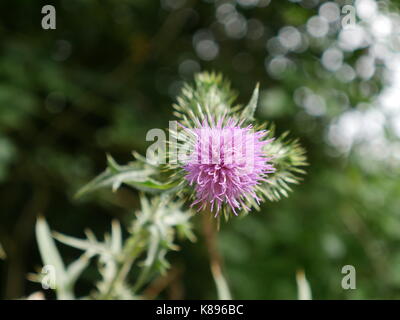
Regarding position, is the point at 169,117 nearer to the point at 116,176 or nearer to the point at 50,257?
the point at 50,257

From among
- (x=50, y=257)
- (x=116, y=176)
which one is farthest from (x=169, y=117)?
(x=116, y=176)

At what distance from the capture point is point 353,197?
343cm

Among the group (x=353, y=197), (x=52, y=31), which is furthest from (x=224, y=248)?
(x=52, y=31)

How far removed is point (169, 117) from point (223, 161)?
7.93ft

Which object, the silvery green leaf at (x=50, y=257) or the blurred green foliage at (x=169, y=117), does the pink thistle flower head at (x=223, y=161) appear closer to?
the silvery green leaf at (x=50, y=257)

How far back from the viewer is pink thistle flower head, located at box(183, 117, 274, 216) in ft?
4.43

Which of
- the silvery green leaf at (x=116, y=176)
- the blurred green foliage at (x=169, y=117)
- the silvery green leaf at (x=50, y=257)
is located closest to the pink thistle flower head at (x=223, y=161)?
the silvery green leaf at (x=116, y=176)

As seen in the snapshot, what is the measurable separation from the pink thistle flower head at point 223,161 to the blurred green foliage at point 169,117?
1557 mm

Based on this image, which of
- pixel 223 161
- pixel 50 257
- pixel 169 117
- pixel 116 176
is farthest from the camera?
pixel 169 117

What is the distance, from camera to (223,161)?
1372 millimetres

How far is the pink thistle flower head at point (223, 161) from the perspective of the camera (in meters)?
1.35

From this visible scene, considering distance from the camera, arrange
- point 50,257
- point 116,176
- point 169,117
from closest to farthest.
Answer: point 116,176 → point 50,257 → point 169,117
